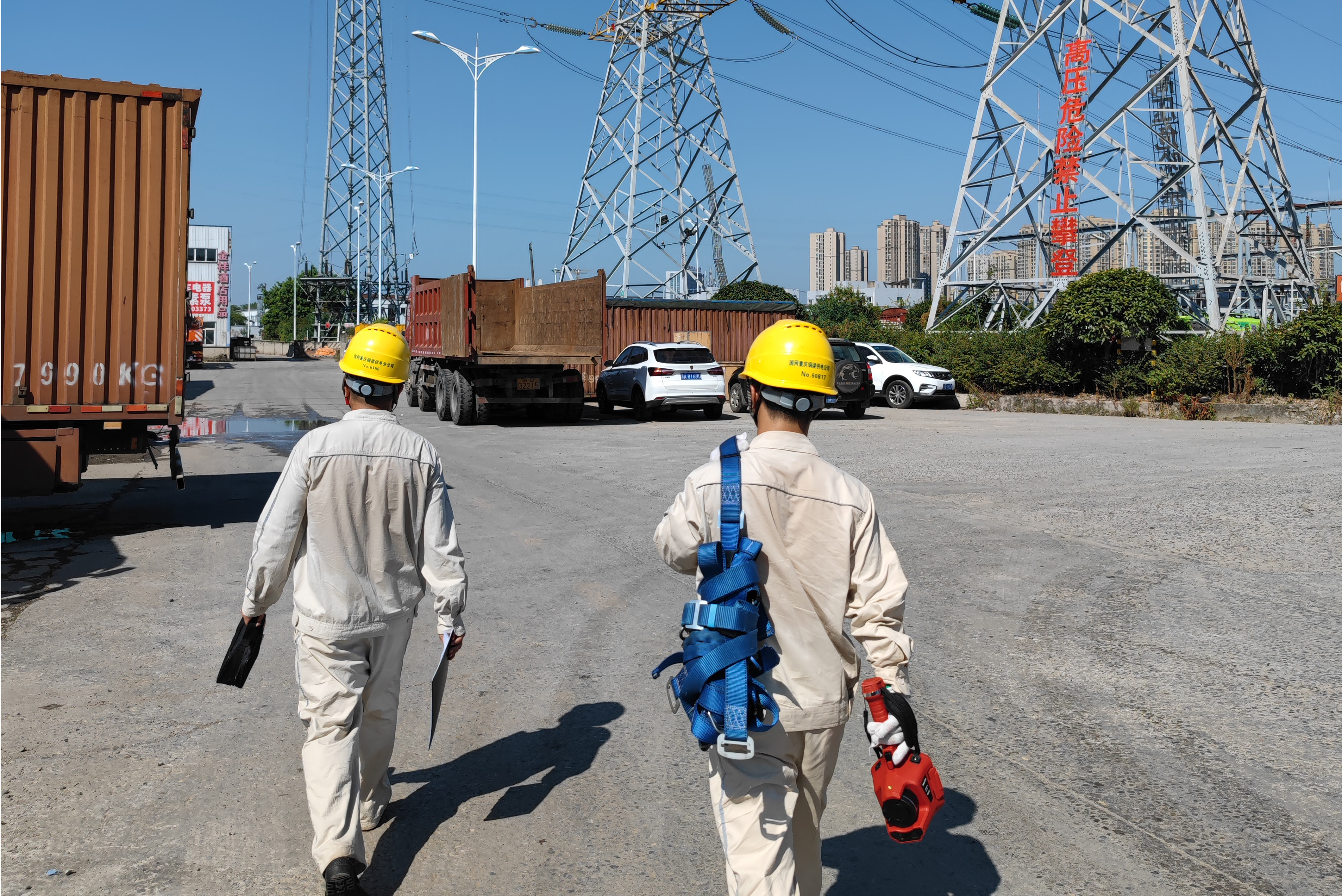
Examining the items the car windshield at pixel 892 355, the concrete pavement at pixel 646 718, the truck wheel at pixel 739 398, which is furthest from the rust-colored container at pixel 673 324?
the concrete pavement at pixel 646 718

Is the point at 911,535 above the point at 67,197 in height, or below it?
below

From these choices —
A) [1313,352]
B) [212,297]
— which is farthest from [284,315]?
[1313,352]

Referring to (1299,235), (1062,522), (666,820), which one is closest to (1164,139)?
(1299,235)

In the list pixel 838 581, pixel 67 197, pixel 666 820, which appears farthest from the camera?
pixel 67 197

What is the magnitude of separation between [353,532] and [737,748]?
1493 mm

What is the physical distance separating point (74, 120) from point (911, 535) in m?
7.60

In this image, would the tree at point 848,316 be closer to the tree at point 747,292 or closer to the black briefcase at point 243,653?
the tree at point 747,292

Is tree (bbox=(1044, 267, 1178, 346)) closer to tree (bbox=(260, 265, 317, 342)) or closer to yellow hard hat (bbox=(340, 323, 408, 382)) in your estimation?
yellow hard hat (bbox=(340, 323, 408, 382))

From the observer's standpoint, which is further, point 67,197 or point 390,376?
point 67,197

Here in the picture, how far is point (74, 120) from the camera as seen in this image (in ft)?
28.7

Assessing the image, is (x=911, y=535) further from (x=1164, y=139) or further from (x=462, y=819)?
(x=1164, y=139)

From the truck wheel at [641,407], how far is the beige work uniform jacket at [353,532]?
17948 millimetres

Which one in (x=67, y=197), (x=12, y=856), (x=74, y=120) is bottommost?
(x=12, y=856)

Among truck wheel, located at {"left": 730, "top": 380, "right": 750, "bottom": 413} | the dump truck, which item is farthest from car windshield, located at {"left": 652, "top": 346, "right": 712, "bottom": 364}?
the dump truck
